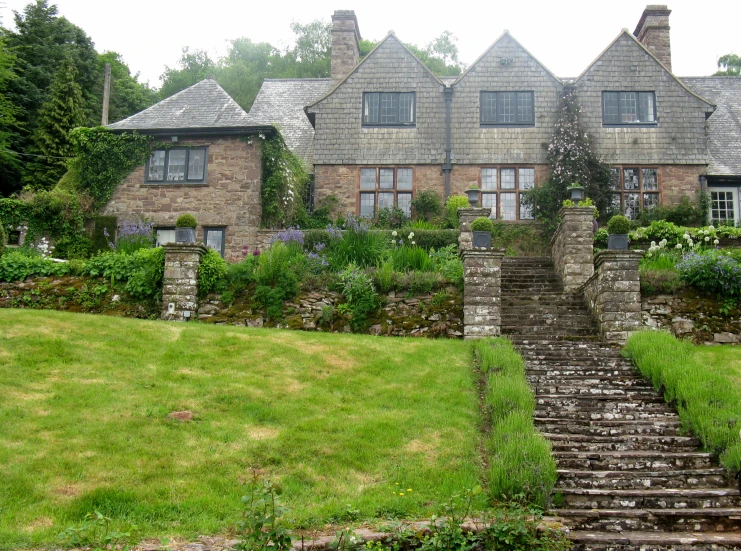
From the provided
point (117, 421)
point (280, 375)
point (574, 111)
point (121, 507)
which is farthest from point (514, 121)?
point (121, 507)

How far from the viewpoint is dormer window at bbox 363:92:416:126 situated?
2597 cm

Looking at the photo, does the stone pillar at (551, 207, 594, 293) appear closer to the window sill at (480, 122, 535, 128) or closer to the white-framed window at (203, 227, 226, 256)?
the window sill at (480, 122, 535, 128)

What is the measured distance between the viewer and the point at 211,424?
33.4 ft

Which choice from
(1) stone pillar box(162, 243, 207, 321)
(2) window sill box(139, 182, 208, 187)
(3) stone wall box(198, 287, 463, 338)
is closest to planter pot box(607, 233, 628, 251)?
(3) stone wall box(198, 287, 463, 338)

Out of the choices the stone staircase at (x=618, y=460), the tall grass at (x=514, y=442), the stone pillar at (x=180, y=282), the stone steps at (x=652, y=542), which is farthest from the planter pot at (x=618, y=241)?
the stone pillar at (x=180, y=282)

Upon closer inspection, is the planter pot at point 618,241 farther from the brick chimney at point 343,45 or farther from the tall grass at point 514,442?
the brick chimney at point 343,45

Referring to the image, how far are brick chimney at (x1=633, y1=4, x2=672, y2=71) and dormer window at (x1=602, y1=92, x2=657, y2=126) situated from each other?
128 inches

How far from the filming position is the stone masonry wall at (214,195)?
76.7ft

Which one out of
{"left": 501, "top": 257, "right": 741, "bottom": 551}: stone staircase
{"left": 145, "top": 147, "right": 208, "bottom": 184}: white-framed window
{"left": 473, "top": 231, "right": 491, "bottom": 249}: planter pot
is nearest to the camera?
{"left": 501, "top": 257, "right": 741, "bottom": 551}: stone staircase

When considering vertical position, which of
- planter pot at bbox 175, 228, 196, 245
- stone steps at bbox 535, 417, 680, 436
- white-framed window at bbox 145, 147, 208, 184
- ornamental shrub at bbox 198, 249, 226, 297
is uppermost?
white-framed window at bbox 145, 147, 208, 184

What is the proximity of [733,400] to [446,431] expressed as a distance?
13.0 feet

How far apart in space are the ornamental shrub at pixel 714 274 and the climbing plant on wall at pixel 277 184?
1211 centimetres

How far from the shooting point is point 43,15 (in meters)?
37.6

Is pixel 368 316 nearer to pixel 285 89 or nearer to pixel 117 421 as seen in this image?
pixel 117 421
